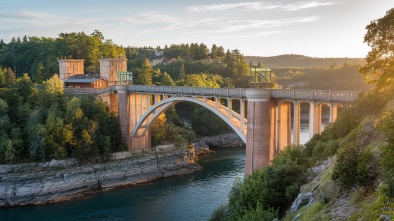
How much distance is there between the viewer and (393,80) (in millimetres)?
17609

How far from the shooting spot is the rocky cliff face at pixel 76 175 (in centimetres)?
A: 3294

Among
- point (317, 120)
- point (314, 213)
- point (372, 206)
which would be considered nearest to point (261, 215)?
point (314, 213)

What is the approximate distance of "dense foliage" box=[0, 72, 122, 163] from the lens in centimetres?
3603

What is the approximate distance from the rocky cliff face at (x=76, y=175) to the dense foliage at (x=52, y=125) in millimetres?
1222

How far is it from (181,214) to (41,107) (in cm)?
1781

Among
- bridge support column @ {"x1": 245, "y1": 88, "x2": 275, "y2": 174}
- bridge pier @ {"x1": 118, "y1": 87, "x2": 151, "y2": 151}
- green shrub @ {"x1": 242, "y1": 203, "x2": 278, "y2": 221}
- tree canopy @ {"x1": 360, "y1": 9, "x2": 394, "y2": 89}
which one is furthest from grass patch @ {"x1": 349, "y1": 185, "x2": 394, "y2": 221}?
bridge pier @ {"x1": 118, "y1": 87, "x2": 151, "y2": 151}

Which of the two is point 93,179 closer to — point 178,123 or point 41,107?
point 41,107

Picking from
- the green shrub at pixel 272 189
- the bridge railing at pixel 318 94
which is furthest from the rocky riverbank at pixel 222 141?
the green shrub at pixel 272 189

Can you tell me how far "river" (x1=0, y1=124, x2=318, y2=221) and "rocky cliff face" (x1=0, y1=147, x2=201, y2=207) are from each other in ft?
3.10

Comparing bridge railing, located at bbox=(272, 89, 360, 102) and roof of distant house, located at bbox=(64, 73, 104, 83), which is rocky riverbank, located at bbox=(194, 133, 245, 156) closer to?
roof of distant house, located at bbox=(64, 73, 104, 83)

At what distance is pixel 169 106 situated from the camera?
3722cm

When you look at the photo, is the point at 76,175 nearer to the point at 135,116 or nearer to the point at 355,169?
the point at 135,116

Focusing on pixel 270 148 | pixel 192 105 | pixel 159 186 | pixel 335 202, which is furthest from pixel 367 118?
pixel 192 105

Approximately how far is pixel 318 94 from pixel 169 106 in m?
17.2
